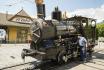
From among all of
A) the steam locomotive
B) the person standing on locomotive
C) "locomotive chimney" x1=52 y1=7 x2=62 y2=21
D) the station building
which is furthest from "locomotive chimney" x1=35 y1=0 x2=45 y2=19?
the station building

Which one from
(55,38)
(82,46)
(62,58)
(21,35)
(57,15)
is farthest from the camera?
(21,35)

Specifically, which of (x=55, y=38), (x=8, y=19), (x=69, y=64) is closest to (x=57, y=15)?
(x=55, y=38)

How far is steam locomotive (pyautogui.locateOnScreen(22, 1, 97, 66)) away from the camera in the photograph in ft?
33.8

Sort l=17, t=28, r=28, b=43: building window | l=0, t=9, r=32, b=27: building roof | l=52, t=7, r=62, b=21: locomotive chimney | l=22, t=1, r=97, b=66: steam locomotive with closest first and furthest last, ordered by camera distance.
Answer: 1. l=22, t=1, r=97, b=66: steam locomotive
2. l=52, t=7, r=62, b=21: locomotive chimney
3. l=0, t=9, r=32, b=27: building roof
4. l=17, t=28, r=28, b=43: building window

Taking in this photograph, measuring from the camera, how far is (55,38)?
11328mm

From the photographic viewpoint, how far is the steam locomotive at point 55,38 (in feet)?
33.8

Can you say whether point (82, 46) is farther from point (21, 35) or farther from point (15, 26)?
point (21, 35)

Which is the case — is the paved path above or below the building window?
below

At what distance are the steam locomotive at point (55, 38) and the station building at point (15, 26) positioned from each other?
14.7m

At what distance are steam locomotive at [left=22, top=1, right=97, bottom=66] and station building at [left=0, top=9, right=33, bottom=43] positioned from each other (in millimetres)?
14669

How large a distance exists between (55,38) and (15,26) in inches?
677

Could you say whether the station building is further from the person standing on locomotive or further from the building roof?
the person standing on locomotive

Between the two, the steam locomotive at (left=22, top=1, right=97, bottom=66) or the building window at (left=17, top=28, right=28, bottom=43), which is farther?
the building window at (left=17, top=28, right=28, bottom=43)

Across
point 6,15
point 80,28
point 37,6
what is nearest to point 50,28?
point 37,6
